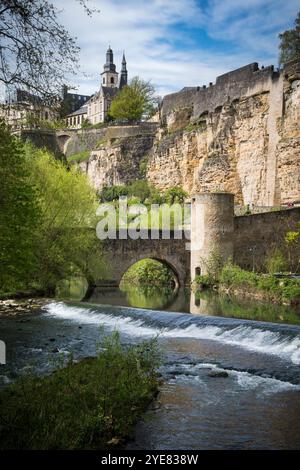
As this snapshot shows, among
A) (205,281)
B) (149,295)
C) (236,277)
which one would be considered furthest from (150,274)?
(236,277)

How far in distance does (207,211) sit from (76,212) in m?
6.42

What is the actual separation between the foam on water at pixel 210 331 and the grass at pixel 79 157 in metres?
42.0

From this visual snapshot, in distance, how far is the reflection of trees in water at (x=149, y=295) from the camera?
22.7 metres

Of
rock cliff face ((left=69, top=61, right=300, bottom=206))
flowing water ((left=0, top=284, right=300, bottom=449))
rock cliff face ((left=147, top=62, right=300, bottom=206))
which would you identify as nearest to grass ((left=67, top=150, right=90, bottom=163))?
rock cliff face ((left=69, top=61, right=300, bottom=206))

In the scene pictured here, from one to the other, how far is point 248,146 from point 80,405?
33659mm

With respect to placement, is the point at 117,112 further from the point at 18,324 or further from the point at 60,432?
→ the point at 60,432

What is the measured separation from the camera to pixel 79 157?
60500 millimetres

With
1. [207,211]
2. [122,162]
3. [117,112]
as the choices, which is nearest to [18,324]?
[207,211]

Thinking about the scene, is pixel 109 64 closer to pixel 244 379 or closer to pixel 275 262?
pixel 275 262

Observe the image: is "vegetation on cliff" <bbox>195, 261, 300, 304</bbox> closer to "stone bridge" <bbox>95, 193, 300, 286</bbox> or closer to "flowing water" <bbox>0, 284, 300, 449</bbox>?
"stone bridge" <bbox>95, 193, 300, 286</bbox>

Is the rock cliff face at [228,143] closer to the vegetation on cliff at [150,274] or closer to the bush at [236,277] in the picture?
the vegetation on cliff at [150,274]

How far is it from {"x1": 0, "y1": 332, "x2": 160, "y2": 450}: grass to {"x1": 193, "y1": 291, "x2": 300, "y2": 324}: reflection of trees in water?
894 cm

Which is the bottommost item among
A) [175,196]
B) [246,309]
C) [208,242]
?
[246,309]

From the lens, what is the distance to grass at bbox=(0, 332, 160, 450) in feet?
20.4
